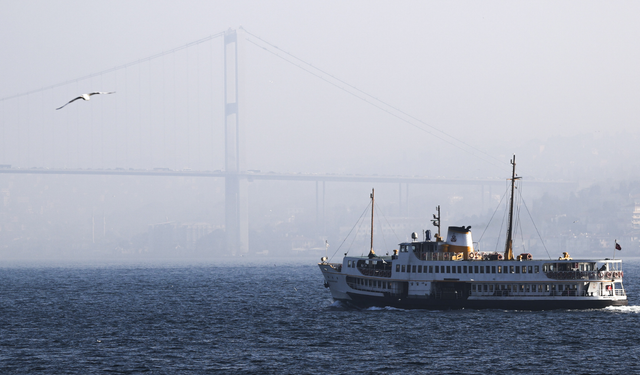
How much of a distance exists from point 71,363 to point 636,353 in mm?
34612

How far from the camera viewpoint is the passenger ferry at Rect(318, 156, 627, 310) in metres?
64.4

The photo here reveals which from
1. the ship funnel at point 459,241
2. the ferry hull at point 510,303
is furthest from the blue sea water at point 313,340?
the ship funnel at point 459,241

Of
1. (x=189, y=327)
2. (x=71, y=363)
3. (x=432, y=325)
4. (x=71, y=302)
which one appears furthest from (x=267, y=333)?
(x=71, y=302)

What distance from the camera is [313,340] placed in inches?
2153

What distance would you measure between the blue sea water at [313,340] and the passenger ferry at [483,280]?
1.33 metres

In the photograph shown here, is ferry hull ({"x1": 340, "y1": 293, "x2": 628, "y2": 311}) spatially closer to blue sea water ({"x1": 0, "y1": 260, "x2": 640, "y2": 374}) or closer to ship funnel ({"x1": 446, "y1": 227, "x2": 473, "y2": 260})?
blue sea water ({"x1": 0, "y1": 260, "x2": 640, "y2": 374})

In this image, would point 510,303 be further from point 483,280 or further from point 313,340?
point 313,340

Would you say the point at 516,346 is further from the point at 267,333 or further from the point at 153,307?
the point at 153,307

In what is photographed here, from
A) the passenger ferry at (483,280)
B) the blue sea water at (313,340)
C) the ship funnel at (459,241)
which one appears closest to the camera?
the blue sea water at (313,340)

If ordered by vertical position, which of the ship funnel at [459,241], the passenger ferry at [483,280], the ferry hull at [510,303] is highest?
the ship funnel at [459,241]

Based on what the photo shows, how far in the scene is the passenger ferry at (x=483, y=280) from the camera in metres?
64.4

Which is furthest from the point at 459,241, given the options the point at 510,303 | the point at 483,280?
the point at 510,303

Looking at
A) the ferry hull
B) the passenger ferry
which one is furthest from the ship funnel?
the ferry hull

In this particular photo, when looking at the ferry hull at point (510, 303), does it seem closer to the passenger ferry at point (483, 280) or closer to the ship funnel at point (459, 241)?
the passenger ferry at point (483, 280)
